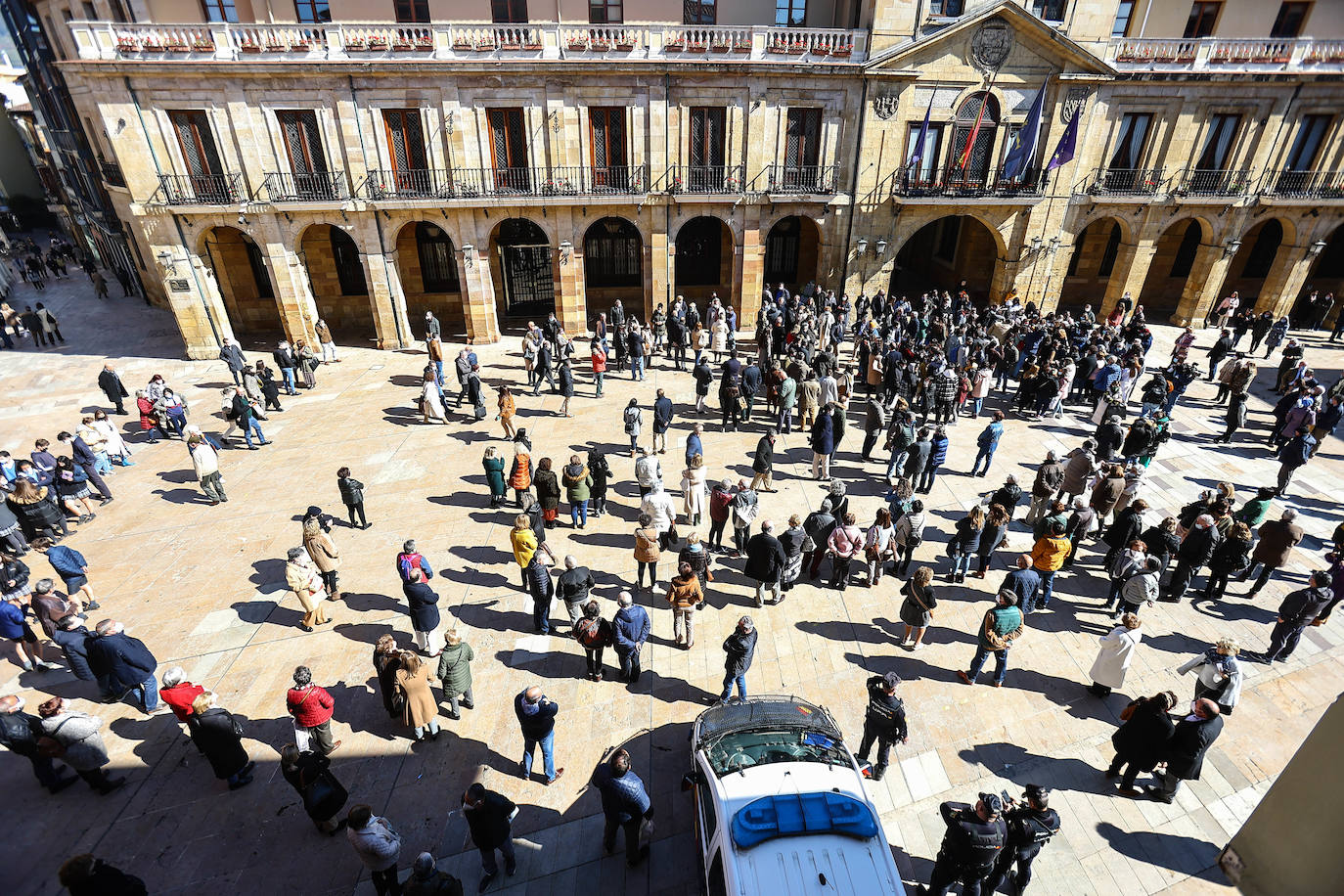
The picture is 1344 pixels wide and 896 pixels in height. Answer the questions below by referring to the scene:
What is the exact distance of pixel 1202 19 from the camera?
74.4 feet

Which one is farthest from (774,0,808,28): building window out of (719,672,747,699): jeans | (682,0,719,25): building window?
(719,672,747,699): jeans

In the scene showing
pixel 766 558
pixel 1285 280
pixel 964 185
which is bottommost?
pixel 766 558

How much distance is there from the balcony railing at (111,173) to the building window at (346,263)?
6.48 m

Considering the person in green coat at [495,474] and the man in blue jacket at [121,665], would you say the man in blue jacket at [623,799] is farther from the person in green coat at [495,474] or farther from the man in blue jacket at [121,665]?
the person in green coat at [495,474]

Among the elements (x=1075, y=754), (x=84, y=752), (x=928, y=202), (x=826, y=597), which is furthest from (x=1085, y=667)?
(x=928, y=202)

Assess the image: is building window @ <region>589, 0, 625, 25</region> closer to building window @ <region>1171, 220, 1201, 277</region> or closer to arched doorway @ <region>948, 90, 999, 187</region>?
arched doorway @ <region>948, 90, 999, 187</region>

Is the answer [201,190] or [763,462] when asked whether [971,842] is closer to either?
[763,462]

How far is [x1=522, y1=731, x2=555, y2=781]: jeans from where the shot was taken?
7.29 m

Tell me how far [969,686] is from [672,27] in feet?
65.6

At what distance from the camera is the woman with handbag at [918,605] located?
8625 mm

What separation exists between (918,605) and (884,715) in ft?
7.40

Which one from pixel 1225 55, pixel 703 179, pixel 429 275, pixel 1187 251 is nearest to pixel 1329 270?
pixel 1187 251

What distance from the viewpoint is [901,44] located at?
67.5 feet

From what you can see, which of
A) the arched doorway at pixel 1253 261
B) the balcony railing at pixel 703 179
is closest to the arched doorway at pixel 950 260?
the balcony railing at pixel 703 179
